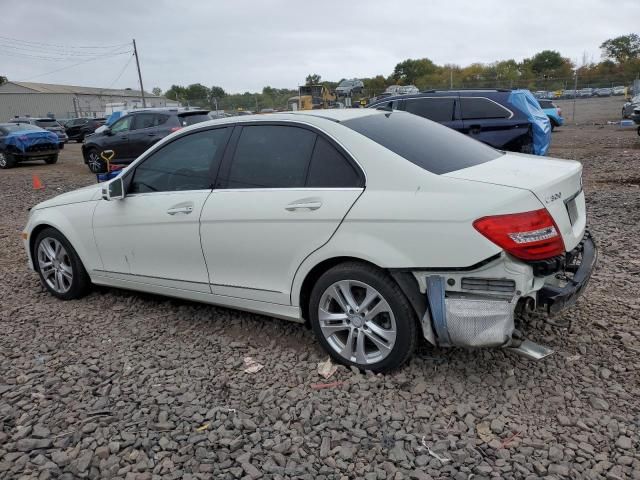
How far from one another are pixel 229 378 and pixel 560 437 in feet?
6.27

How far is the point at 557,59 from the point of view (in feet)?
281

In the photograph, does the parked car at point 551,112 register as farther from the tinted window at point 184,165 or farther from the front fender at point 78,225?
the front fender at point 78,225

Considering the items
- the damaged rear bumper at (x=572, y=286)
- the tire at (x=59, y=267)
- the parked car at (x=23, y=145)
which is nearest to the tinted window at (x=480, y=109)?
the damaged rear bumper at (x=572, y=286)

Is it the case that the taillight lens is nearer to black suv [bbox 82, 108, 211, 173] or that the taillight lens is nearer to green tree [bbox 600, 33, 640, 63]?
black suv [bbox 82, 108, 211, 173]

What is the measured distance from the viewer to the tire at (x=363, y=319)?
301 centimetres

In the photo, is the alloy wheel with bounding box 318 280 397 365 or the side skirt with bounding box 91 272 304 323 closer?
the alloy wheel with bounding box 318 280 397 365

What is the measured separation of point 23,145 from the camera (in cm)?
1680

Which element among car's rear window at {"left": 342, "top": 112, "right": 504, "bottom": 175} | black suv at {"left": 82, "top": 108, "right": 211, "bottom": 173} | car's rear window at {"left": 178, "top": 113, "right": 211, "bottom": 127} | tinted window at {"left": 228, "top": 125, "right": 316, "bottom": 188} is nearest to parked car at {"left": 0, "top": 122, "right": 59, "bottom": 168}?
black suv at {"left": 82, "top": 108, "right": 211, "bottom": 173}

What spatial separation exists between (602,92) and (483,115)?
1335 inches

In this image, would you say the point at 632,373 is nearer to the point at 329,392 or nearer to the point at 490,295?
the point at 490,295

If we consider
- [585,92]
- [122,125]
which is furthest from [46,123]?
[585,92]

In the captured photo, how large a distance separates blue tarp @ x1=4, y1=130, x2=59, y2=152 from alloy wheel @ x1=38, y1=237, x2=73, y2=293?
1404 centimetres

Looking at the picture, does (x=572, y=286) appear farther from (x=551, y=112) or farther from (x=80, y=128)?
(x=80, y=128)

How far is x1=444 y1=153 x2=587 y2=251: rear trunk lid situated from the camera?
2.87 m
